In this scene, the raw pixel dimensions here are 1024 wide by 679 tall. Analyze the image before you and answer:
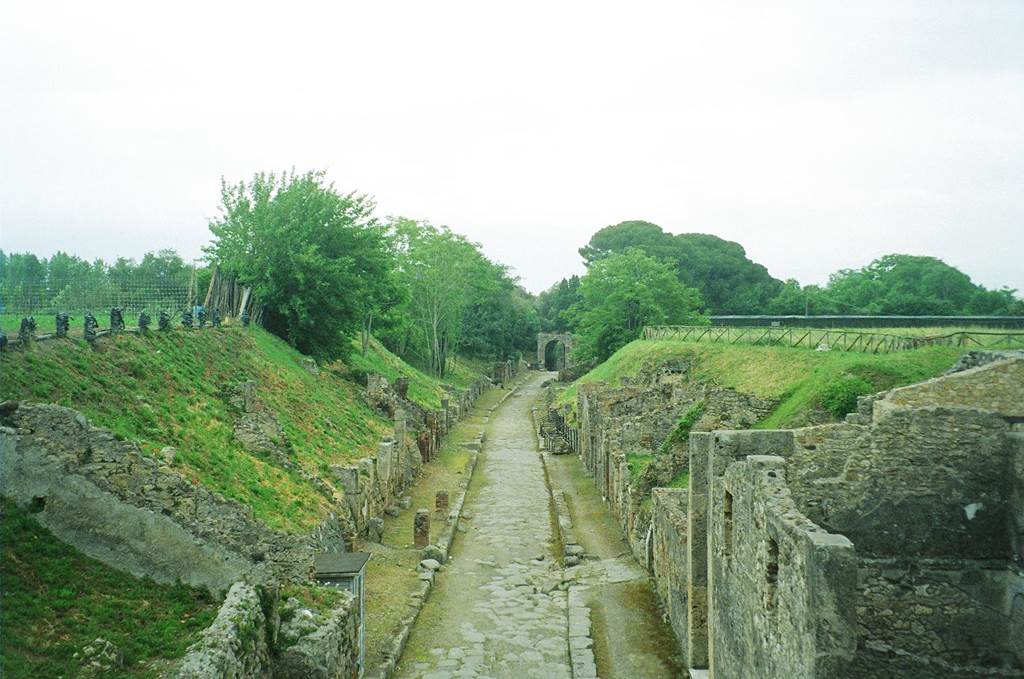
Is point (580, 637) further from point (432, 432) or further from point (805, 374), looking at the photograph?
point (432, 432)

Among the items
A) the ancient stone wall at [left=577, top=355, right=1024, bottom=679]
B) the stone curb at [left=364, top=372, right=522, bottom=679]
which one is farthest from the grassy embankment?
the ancient stone wall at [left=577, top=355, right=1024, bottom=679]

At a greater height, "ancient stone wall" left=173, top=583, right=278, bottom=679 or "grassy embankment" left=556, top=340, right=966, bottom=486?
"grassy embankment" left=556, top=340, right=966, bottom=486

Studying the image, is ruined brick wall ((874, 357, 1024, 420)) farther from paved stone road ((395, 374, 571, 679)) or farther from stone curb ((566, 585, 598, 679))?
paved stone road ((395, 374, 571, 679))

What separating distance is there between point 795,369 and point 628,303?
30.2 m

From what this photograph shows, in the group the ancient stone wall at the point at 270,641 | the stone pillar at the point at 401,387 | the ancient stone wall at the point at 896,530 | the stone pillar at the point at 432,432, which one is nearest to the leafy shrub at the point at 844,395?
the ancient stone wall at the point at 896,530

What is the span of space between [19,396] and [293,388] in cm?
1333

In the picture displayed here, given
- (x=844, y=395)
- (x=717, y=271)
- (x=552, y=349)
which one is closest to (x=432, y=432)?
(x=844, y=395)

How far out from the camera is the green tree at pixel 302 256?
32.1 meters

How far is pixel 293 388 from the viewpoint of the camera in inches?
1017

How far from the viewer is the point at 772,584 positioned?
789 cm

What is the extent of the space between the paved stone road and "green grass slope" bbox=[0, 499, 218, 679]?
177 inches

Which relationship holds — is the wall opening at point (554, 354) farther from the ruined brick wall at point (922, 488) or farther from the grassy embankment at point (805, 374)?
the ruined brick wall at point (922, 488)

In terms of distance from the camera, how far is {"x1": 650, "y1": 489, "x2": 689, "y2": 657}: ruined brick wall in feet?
44.0

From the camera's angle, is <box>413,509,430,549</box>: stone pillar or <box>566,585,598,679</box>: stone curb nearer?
<box>566,585,598,679</box>: stone curb
